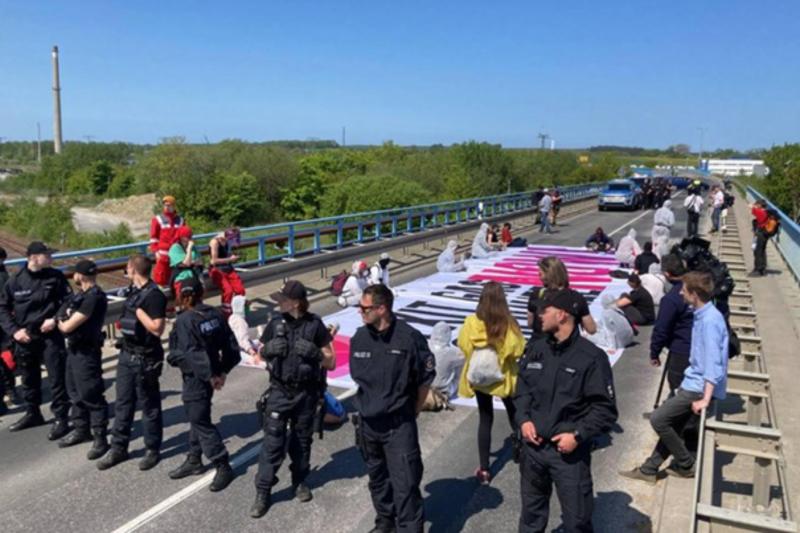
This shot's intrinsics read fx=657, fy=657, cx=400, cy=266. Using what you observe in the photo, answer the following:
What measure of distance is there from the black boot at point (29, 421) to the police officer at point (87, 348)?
999 mm

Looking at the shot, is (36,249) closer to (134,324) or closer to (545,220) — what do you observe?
(134,324)

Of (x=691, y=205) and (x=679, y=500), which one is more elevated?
(x=691, y=205)

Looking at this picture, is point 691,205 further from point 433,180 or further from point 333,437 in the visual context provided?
point 433,180

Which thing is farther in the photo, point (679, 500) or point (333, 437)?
point (333, 437)

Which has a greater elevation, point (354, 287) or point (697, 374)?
point (697, 374)

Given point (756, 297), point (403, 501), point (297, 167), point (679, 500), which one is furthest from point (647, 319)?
point (297, 167)

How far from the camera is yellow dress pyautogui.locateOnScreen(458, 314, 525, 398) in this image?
551cm

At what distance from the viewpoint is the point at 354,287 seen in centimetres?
1245

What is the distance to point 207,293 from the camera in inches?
428

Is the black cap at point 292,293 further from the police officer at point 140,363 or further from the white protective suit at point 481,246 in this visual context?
the white protective suit at point 481,246

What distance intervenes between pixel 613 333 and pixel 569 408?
6.74m

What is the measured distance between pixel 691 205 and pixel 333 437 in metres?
19.8

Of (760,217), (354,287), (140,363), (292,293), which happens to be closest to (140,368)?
(140,363)

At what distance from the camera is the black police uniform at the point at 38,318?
658cm
